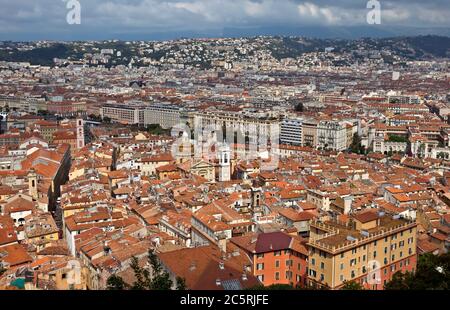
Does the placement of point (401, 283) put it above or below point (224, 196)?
above

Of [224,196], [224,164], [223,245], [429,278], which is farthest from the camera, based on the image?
[224,164]

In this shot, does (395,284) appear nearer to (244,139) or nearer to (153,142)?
(153,142)

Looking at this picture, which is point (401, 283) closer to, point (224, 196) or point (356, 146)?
point (224, 196)

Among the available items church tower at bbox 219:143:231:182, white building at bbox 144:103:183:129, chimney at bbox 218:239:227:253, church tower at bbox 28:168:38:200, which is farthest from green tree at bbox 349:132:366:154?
chimney at bbox 218:239:227:253

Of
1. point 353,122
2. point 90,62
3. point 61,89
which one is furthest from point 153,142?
point 90,62

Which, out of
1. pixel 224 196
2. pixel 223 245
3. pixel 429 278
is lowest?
pixel 224 196

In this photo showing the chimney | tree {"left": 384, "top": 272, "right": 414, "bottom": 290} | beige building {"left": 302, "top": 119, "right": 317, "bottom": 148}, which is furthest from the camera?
beige building {"left": 302, "top": 119, "right": 317, "bottom": 148}

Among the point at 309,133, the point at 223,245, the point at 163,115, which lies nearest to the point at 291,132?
the point at 309,133

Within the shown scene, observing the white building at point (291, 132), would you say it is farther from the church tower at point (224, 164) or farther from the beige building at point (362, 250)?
the beige building at point (362, 250)

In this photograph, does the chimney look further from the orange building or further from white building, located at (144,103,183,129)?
white building, located at (144,103,183,129)
